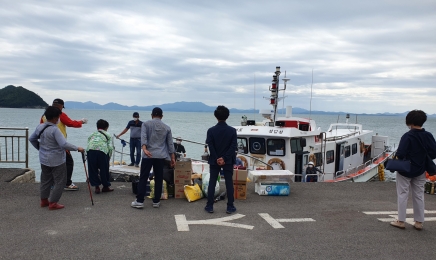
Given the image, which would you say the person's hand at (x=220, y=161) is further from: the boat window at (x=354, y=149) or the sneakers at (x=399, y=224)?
the boat window at (x=354, y=149)

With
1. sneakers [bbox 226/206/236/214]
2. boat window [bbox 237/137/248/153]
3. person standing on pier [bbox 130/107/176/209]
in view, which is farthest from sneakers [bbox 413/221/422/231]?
boat window [bbox 237/137/248/153]

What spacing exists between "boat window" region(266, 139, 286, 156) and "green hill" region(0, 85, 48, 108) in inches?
6310

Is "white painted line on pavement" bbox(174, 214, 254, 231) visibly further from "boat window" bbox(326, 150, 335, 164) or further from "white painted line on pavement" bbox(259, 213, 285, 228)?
"boat window" bbox(326, 150, 335, 164)

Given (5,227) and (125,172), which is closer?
(5,227)

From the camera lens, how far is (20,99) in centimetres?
15112

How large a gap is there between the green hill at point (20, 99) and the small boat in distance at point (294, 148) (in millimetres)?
158772

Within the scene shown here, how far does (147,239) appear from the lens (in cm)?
482

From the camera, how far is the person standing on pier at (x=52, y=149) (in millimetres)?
5820

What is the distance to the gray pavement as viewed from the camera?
175 inches

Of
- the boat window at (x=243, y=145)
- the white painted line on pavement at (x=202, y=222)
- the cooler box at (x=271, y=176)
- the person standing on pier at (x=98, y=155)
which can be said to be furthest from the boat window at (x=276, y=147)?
the white painted line on pavement at (x=202, y=222)

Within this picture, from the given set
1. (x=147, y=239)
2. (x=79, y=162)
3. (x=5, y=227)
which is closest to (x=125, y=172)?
(x=5, y=227)

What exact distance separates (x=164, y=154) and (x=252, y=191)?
2.73 m

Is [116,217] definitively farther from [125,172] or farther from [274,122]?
[274,122]

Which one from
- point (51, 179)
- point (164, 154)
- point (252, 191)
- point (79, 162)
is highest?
point (164, 154)
